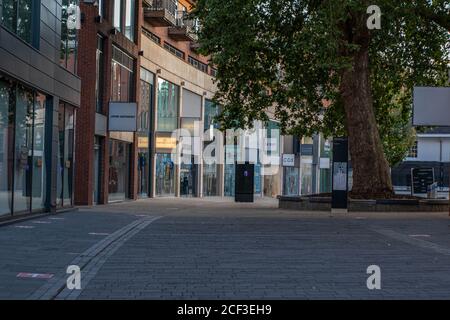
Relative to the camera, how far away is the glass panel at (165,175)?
132 ft

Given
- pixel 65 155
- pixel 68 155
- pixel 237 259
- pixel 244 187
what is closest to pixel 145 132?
pixel 244 187

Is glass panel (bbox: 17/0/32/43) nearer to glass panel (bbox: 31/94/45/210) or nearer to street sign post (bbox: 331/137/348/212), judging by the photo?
glass panel (bbox: 31/94/45/210)

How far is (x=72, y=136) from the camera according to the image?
2473 cm

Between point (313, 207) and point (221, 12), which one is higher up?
point (221, 12)

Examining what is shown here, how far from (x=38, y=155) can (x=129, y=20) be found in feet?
49.2

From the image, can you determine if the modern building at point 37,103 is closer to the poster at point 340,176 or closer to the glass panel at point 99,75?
the glass panel at point 99,75

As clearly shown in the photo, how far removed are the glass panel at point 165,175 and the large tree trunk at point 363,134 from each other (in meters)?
14.7

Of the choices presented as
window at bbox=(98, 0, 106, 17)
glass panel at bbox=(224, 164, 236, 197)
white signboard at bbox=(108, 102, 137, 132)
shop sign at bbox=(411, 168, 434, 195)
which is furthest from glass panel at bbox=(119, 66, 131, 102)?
glass panel at bbox=(224, 164, 236, 197)

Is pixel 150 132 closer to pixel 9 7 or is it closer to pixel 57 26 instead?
pixel 57 26

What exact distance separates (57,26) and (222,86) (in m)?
9.10

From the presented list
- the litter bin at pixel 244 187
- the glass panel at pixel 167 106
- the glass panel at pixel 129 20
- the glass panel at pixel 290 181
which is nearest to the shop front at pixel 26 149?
the glass panel at pixel 129 20

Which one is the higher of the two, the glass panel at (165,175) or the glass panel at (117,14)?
the glass panel at (117,14)
